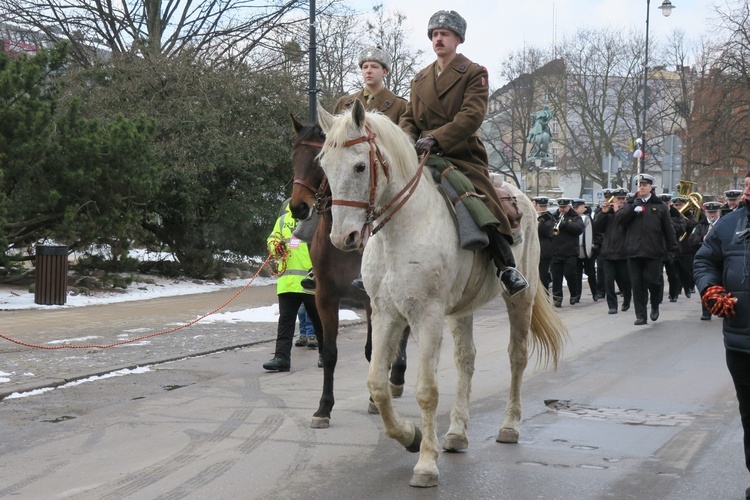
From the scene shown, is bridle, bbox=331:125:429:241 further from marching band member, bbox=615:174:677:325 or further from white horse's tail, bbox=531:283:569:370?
marching band member, bbox=615:174:677:325

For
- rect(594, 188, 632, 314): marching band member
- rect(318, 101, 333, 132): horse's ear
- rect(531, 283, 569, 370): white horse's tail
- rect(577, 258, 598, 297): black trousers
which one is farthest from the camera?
rect(577, 258, 598, 297): black trousers

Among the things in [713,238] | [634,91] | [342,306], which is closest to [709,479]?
[713,238]

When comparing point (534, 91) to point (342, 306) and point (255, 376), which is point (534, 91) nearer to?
point (342, 306)

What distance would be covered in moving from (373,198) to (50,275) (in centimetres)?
1210

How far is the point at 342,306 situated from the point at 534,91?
5228cm

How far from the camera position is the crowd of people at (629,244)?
16.0 meters

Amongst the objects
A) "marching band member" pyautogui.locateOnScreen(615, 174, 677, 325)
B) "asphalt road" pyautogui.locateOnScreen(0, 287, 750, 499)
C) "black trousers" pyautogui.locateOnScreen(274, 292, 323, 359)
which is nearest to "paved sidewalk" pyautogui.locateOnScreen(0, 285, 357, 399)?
"asphalt road" pyautogui.locateOnScreen(0, 287, 750, 499)

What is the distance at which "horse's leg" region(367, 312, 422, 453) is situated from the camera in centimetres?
600

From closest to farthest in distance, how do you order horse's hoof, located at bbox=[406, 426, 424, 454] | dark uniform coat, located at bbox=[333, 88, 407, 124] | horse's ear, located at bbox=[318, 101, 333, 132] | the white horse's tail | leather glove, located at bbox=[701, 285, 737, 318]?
leather glove, located at bbox=[701, 285, 737, 318] → horse's ear, located at bbox=[318, 101, 333, 132] → horse's hoof, located at bbox=[406, 426, 424, 454] → the white horse's tail → dark uniform coat, located at bbox=[333, 88, 407, 124]

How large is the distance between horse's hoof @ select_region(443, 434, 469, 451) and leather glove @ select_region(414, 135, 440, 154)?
6.40ft

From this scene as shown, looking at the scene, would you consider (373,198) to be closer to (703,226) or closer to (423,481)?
(423,481)

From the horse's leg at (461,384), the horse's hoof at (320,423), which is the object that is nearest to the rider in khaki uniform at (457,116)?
the horse's leg at (461,384)

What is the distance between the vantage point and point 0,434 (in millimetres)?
7352

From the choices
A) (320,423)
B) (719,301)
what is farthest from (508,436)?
(719,301)
